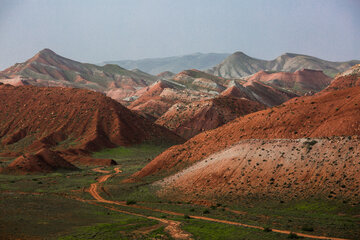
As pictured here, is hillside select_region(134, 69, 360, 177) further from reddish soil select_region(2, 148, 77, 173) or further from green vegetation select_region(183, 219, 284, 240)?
green vegetation select_region(183, 219, 284, 240)

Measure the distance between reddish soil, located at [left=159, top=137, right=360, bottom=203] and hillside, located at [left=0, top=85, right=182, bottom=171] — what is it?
2309 inches

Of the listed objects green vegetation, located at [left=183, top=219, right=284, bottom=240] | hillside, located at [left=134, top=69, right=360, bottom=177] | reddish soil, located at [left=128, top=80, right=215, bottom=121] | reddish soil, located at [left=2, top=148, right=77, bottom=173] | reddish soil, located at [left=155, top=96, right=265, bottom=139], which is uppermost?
reddish soil, located at [left=128, top=80, right=215, bottom=121]

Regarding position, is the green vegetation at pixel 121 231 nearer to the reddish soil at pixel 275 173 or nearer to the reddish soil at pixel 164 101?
the reddish soil at pixel 275 173

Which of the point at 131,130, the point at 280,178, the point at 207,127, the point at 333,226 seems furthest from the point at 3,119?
the point at 333,226

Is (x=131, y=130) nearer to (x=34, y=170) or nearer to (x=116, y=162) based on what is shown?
(x=116, y=162)

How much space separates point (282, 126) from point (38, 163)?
48.5 m

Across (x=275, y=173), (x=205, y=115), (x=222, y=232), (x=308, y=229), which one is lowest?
(x=222, y=232)

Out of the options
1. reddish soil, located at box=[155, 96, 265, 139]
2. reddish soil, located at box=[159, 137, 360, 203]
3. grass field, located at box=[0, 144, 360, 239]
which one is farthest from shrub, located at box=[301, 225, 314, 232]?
reddish soil, located at box=[155, 96, 265, 139]

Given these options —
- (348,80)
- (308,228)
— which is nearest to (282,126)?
(308,228)

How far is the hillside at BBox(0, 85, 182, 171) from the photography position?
109 meters

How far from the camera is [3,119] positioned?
123m

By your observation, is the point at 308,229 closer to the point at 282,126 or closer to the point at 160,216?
the point at 160,216

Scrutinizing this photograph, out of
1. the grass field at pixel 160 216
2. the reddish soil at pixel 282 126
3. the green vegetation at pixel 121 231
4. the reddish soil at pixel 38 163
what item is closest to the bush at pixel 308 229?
the grass field at pixel 160 216

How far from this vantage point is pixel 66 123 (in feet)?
390
